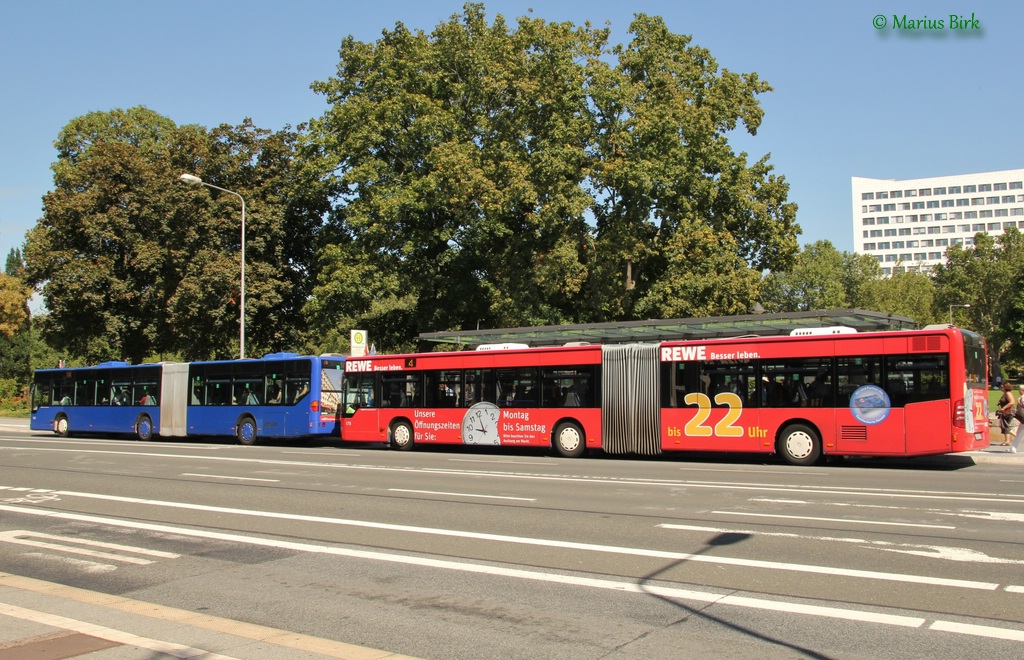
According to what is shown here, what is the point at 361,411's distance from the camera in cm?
2694

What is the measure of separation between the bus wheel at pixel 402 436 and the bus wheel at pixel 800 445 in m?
10.8

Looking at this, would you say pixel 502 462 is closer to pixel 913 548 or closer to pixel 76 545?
pixel 76 545

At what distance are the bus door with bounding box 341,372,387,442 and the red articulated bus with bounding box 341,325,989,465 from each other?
61 millimetres

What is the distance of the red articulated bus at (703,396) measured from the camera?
60.1ft

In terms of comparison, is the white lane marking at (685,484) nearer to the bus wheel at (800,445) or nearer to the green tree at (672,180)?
the bus wheel at (800,445)

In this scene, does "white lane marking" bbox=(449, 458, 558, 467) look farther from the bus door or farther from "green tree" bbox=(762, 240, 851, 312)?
"green tree" bbox=(762, 240, 851, 312)

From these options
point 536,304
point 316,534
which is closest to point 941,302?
point 536,304

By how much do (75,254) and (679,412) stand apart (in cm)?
3162

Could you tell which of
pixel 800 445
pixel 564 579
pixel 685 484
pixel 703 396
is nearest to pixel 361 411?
pixel 703 396

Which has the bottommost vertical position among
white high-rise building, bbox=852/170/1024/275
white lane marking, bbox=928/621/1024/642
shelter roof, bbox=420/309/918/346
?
white lane marking, bbox=928/621/1024/642

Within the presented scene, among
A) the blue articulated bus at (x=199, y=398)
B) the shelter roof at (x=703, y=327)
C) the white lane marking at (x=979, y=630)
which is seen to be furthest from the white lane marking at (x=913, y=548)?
the blue articulated bus at (x=199, y=398)

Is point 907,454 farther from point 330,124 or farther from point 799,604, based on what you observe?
point 330,124

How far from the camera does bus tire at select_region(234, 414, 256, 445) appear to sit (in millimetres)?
29969

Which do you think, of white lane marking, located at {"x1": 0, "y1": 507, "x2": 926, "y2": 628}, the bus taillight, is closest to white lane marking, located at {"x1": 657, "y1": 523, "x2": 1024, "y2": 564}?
white lane marking, located at {"x1": 0, "y1": 507, "x2": 926, "y2": 628}
